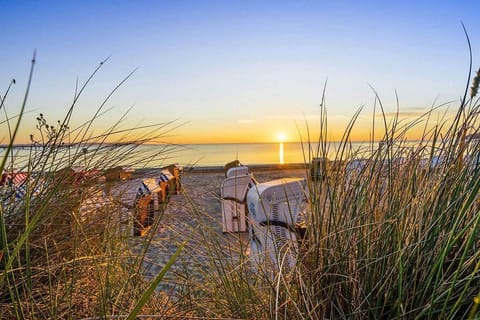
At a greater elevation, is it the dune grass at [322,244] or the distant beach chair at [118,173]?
the distant beach chair at [118,173]

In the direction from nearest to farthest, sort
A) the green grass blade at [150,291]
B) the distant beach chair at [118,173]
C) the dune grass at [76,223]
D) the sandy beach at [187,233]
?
the green grass blade at [150,291], the dune grass at [76,223], the sandy beach at [187,233], the distant beach chair at [118,173]

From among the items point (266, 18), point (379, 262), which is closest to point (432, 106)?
point (379, 262)

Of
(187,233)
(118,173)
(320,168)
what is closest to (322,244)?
(320,168)

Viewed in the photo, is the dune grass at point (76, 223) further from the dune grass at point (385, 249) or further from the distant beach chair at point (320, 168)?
the distant beach chair at point (320, 168)

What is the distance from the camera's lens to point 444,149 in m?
1.18

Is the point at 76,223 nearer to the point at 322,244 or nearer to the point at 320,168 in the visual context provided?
the point at 322,244

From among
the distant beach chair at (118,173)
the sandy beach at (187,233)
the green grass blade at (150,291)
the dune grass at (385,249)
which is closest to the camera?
the green grass blade at (150,291)

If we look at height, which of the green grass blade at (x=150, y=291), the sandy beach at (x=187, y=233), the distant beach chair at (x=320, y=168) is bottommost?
the sandy beach at (x=187, y=233)

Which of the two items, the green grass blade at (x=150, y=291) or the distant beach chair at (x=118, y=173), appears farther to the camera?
the distant beach chair at (x=118, y=173)

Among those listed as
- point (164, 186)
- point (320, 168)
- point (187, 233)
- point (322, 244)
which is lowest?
point (187, 233)

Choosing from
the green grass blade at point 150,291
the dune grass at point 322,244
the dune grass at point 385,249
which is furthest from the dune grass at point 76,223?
the green grass blade at point 150,291

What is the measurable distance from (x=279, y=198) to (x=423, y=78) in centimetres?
131

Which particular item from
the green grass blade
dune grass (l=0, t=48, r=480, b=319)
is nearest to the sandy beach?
dune grass (l=0, t=48, r=480, b=319)

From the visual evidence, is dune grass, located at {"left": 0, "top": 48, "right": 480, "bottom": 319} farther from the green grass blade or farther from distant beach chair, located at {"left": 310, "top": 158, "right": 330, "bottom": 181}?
the green grass blade
